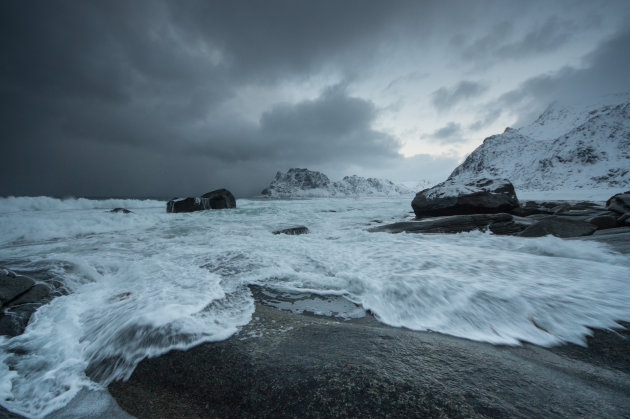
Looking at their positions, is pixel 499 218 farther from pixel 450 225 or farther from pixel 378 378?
pixel 378 378

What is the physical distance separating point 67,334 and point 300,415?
211 cm

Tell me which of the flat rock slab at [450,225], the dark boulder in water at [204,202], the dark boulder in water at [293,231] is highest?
the dark boulder in water at [204,202]

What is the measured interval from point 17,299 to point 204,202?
17325 millimetres

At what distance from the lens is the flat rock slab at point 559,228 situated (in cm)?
548

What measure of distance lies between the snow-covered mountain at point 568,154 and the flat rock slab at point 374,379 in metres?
35.6

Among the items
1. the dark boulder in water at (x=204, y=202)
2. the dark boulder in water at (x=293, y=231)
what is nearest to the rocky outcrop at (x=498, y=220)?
the dark boulder in water at (x=293, y=231)

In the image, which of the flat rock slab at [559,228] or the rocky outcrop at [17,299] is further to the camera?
the flat rock slab at [559,228]

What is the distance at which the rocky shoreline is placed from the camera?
1142 mm

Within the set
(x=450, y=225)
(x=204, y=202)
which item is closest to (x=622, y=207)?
(x=450, y=225)

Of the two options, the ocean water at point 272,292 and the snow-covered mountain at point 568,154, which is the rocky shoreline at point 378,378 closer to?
the ocean water at point 272,292

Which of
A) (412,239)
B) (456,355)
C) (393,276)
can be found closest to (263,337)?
(456,355)

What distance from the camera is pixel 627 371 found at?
1488 millimetres

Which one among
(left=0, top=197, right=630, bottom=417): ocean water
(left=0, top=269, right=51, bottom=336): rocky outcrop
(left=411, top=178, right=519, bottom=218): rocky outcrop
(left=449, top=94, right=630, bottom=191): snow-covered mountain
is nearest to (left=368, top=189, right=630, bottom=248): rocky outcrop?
(left=411, top=178, right=519, bottom=218): rocky outcrop

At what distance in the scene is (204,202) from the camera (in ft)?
61.4
